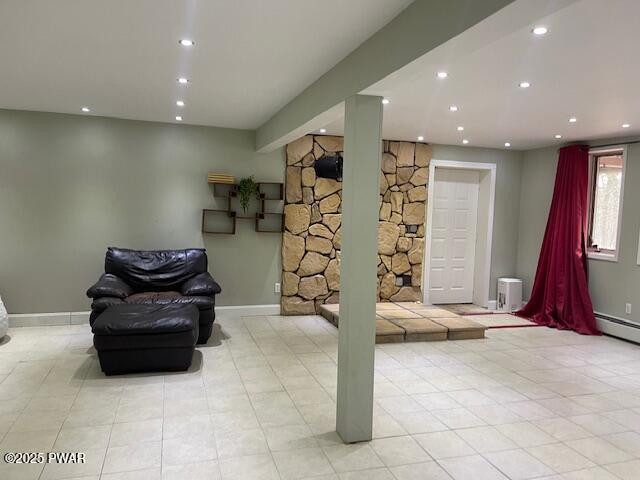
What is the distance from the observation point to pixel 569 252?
6270 millimetres

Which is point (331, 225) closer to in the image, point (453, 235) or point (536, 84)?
point (453, 235)

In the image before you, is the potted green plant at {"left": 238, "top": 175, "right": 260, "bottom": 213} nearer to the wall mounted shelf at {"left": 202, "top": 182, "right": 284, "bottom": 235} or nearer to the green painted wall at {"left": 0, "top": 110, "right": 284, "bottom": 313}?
the wall mounted shelf at {"left": 202, "top": 182, "right": 284, "bottom": 235}

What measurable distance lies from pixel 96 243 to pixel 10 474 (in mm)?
3529

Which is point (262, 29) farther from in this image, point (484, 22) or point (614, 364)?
point (614, 364)

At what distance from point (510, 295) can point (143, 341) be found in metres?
5.21

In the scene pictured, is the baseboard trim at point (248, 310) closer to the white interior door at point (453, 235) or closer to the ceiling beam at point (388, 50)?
the white interior door at point (453, 235)

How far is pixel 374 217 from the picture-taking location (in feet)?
9.86

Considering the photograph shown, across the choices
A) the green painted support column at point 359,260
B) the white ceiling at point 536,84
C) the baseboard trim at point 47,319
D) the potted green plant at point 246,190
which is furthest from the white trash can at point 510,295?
the baseboard trim at point 47,319

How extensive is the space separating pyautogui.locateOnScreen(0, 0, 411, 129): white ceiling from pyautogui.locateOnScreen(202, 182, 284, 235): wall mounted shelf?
153 cm

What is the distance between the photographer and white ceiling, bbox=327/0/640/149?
245 cm

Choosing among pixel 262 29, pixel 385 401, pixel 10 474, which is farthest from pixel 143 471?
pixel 262 29

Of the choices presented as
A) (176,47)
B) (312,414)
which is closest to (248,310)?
(312,414)

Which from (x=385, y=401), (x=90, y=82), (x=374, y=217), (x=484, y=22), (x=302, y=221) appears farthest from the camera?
(x=302, y=221)

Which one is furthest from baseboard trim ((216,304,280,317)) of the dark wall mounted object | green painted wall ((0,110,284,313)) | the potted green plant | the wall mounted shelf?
the dark wall mounted object
